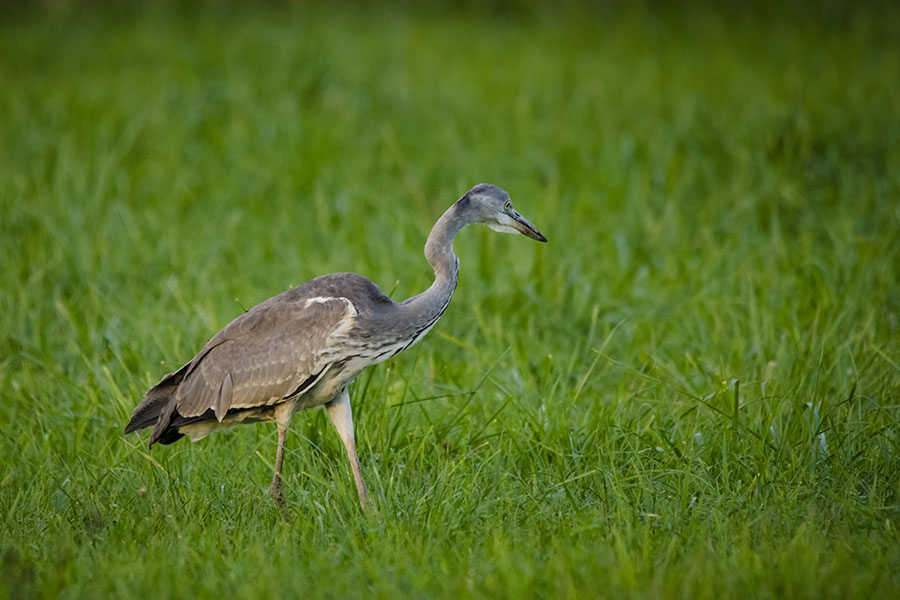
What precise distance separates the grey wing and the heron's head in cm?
66

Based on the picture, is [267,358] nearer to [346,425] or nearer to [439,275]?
[346,425]

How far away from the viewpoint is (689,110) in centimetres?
921

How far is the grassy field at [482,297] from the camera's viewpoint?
3.81 m

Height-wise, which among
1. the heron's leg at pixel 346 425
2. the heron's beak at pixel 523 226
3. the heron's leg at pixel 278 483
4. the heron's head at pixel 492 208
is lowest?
the heron's leg at pixel 278 483

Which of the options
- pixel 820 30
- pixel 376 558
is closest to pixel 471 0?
pixel 820 30

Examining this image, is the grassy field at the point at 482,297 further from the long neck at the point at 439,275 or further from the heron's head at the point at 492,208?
the heron's head at the point at 492,208

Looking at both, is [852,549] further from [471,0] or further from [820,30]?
[471,0]

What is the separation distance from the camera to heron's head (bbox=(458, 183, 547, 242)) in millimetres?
4348

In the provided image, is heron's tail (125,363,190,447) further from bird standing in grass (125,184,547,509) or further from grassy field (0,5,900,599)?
grassy field (0,5,900,599)

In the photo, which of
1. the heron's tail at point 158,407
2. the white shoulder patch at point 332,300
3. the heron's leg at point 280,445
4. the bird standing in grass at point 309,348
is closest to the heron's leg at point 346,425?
the bird standing in grass at point 309,348

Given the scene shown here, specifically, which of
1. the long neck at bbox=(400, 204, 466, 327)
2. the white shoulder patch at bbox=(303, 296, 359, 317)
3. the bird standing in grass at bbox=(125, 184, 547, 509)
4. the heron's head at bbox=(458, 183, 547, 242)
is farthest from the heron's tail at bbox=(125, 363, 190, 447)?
the heron's head at bbox=(458, 183, 547, 242)

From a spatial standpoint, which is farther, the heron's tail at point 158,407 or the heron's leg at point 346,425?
the heron's tail at point 158,407

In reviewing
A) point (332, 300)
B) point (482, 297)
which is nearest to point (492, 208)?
point (332, 300)

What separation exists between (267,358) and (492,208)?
3.81 ft
